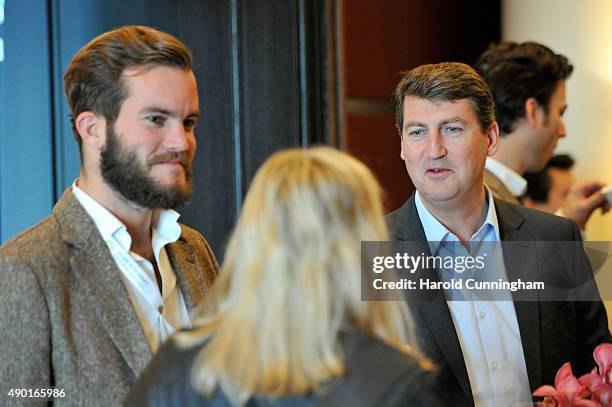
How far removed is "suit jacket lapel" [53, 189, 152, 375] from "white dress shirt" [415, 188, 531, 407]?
0.65 metres

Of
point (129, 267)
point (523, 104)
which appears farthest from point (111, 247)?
point (523, 104)

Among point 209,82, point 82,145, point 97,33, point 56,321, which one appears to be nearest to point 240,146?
point 209,82

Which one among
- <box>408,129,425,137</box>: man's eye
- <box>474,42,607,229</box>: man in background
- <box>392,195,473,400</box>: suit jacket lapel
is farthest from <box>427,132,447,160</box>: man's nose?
<box>474,42,607,229</box>: man in background

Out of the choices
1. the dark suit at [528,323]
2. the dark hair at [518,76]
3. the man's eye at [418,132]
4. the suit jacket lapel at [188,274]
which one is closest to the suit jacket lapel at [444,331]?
the dark suit at [528,323]

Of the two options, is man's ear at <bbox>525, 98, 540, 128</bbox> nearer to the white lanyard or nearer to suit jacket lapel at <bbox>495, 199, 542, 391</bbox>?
suit jacket lapel at <bbox>495, 199, 542, 391</bbox>

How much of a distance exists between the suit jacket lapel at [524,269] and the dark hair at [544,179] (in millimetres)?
1849

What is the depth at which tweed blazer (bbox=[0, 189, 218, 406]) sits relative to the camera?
167cm

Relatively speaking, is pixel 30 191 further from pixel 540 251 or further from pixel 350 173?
pixel 350 173

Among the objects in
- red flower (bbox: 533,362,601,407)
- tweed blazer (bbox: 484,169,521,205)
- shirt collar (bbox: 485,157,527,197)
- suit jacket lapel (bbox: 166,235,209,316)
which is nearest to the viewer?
red flower (bbox: 533,362,601,407)

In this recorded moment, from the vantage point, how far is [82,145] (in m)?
1.98

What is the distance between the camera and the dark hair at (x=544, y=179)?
3.98 m

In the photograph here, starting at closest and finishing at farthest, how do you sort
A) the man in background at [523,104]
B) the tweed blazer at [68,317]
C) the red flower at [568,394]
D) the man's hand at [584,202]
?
the red flower at [568,394] → the tweed blazer at [68,317] → the man in background at [523,104] → the man's hand at [584,202]

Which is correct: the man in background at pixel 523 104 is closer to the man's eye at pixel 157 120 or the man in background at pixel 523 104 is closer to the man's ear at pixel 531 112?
the man's ear at pixel 531 112

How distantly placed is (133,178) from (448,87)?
0.68 meters
